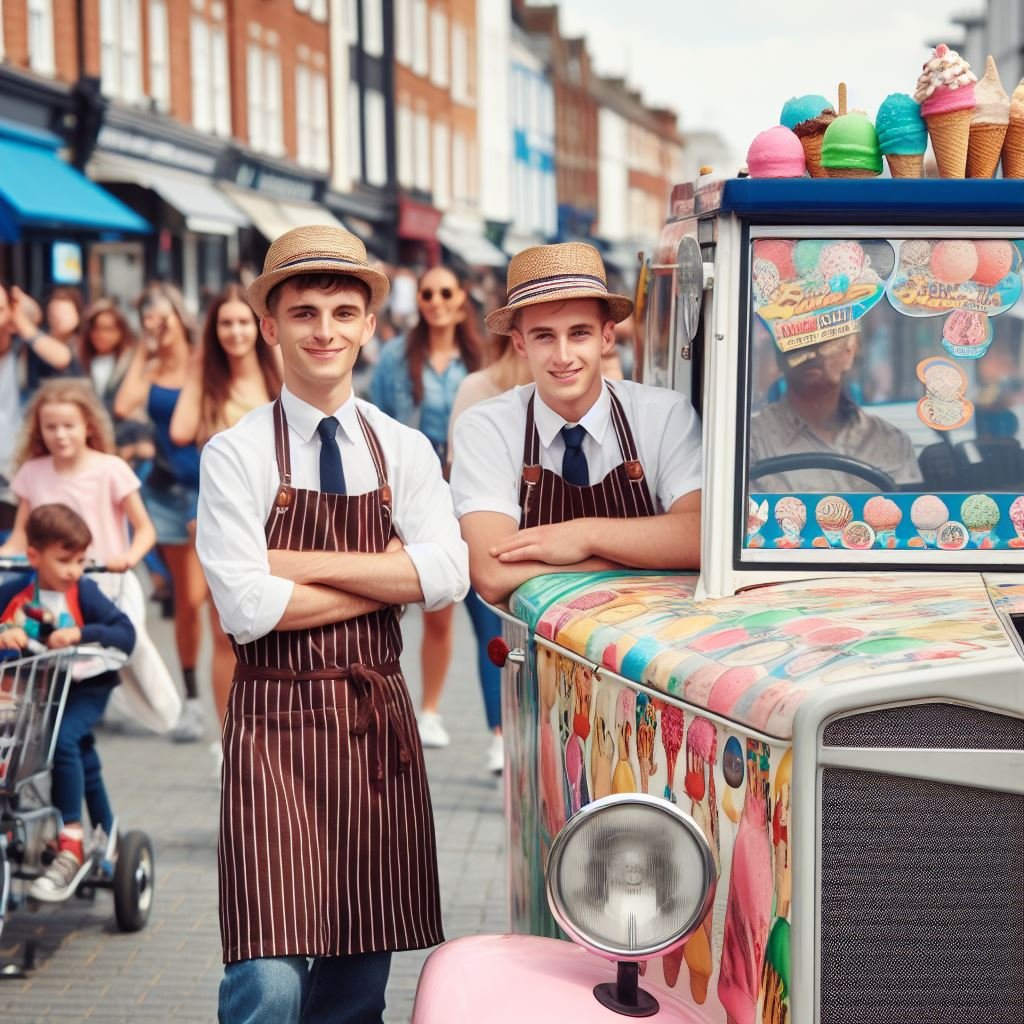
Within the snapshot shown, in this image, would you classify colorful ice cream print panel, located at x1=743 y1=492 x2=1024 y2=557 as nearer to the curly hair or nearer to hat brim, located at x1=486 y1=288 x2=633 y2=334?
hat brim, located at x1=486 y1=288 x2=633 y2=334

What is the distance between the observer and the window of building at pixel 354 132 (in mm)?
43375

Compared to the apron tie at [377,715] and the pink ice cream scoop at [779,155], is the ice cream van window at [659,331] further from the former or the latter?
the apron tie at [377,715]

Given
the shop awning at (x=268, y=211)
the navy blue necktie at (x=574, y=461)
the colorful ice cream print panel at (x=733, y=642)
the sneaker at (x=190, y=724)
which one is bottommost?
the sneaker at (x=190, y=724)

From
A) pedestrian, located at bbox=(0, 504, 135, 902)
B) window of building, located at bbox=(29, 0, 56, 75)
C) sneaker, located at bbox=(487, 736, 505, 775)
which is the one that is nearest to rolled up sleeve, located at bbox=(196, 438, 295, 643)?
pedestrian, located at bbox=(0, 504, 135, 902)

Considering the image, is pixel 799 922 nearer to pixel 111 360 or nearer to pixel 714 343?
pixel 714 343

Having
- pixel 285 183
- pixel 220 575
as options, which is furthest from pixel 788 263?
pixel 285 183

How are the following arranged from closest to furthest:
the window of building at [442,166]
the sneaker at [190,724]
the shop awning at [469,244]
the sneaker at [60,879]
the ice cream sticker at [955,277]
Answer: the ice cream sticker at [955,277] → the sneaker at [60,879] → the sneaker at [190,724] → the shop awning at [469,244] → the window of building at [442,166]

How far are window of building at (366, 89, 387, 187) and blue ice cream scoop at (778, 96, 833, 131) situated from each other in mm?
41963

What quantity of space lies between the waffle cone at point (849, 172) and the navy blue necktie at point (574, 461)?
34.8 inches

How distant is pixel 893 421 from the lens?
3885mm

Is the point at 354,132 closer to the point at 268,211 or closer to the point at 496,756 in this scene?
the point at 268,211

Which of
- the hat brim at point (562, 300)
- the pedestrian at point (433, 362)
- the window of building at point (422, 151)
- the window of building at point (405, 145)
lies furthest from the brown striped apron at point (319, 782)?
the window of building at point (422, 151)

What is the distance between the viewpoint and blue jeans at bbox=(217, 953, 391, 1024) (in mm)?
3742

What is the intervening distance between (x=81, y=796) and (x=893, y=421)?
3434 millimetres
